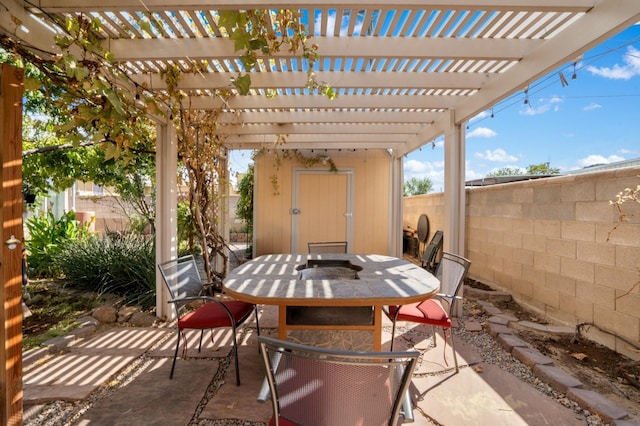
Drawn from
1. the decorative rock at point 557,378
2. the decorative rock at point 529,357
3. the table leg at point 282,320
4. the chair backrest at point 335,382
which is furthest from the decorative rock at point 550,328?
the chair backrest at point 335,382

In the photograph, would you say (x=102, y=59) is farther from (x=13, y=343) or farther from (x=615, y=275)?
(x=615, y=275)

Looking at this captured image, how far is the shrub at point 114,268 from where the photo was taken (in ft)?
12.5

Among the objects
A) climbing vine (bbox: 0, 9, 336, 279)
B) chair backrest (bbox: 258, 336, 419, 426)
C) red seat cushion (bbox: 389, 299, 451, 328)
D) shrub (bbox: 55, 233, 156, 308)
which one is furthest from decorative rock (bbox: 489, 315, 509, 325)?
shrub (bbox: 55, 233, 156, 308)

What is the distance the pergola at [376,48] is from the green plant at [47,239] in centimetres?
310

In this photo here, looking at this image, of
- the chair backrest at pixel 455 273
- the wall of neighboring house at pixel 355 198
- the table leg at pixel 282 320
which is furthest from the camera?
the wall of neighboring house at pixel 355 198

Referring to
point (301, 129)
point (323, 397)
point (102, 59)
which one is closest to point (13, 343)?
point (323, 397)

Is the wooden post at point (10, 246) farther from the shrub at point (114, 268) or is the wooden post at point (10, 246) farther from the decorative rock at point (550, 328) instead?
the decorative rock at point (550, 328)

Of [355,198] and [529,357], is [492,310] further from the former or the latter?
[355,198]

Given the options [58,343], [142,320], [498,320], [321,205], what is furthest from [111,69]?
[321,205]

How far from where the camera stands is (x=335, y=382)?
99 cm

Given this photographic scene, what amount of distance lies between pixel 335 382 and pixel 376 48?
2.27 metres

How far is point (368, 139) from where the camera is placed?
5.21 metres

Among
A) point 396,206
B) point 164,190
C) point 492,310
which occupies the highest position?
point 164,190

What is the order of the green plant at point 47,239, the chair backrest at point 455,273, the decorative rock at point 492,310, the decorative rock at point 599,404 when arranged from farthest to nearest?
the green plant at point 47,239, the decorative rock at point 492,310, the chair backrest at point 455,273, the decorative rock at point 599,404
